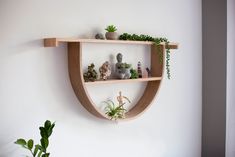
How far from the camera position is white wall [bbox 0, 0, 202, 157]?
171cm

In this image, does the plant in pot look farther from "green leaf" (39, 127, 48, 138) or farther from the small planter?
"green leaf" (39, 127, 48, 138)

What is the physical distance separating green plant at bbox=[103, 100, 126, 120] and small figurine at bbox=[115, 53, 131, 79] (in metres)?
0.20

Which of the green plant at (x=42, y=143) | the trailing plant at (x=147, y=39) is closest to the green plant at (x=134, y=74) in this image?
the trailing plant at (x=147, y=39)

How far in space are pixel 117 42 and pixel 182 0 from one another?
102cm

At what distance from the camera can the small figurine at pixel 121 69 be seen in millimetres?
2113

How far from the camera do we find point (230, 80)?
9.52 feet

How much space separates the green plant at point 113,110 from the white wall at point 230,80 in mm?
1198

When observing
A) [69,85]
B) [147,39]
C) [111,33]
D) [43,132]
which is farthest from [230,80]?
[43,132]

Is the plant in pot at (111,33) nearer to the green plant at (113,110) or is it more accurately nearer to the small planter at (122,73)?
the small planter at (122,73)

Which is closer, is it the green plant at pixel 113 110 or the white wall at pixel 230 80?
the green plant at pixel 113 110

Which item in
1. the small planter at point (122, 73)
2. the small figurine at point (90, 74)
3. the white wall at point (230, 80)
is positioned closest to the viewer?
the small figurine at point (90, 74)

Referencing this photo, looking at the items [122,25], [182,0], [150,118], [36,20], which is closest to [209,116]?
[150,118]

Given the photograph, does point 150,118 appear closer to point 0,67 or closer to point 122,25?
point 122,25

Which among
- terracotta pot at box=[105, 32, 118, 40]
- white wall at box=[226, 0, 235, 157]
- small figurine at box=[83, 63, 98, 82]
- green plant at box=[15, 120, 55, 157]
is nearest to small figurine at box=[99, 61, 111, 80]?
small figurine at box=[83, 63, 98, 82]
